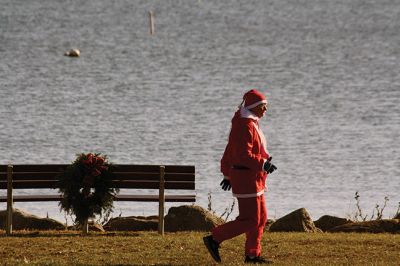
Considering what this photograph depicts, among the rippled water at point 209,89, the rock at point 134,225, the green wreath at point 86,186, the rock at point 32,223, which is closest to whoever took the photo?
the green wreath at point 86,186

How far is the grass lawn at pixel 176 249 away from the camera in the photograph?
16828mm

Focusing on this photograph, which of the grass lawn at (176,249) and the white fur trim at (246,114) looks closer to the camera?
the white fur trim at (246,114)

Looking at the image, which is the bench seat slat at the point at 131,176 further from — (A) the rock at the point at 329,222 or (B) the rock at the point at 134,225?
(A) the rock at the point at 329,222

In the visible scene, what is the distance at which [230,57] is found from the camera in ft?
271

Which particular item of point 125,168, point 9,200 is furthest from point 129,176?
point 9,200

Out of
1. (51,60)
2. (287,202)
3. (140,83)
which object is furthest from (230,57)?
(287,202)

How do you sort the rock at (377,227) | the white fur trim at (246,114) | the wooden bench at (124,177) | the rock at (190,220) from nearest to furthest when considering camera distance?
the white fur trim at (246,114) < the wooden bench at (124,177) < the rock at (377,227) < the rock at (190,220)

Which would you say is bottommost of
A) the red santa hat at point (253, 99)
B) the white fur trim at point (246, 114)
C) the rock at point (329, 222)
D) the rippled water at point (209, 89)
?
the rock at point (329, 222)

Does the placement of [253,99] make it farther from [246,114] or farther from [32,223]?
[32,223]

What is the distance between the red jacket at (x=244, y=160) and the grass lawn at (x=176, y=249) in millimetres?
996

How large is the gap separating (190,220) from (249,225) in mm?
4925

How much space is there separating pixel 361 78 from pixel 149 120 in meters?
22.4

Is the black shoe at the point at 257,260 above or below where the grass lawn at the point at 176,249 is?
below

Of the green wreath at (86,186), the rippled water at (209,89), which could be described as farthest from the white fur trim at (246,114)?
the rippled water at (209,89)
